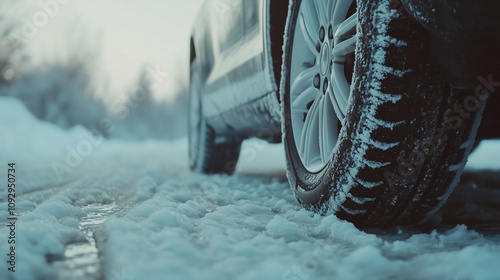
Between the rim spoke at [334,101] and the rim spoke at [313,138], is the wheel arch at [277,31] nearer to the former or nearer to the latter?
the rim spoke at [313,138]

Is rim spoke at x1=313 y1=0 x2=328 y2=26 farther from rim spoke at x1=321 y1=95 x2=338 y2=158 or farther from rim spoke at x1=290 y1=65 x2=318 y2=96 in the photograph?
rim spoke at x1=321 y1=95 x2=338 y2=158

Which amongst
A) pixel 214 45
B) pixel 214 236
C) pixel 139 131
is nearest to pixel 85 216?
pixel 214 236

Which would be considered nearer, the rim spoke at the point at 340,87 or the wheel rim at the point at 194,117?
the rim spoke at the point at 340,87

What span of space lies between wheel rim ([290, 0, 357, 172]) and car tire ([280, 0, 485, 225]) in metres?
0.02

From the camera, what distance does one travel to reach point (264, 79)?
6.31ft

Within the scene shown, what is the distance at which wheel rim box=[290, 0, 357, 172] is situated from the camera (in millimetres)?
1382

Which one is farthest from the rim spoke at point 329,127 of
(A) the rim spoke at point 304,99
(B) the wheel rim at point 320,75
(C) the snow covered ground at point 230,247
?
(C) the snow covered ground at point 230,247

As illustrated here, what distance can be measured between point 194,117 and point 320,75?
93.1 inches

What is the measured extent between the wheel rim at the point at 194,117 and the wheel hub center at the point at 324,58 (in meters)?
2.03

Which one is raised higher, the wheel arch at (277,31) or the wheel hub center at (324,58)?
the wheel arch at (277,31)

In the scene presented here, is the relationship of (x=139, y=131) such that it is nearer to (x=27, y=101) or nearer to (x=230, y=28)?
(x=27, y=101)

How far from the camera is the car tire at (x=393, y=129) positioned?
110 cm

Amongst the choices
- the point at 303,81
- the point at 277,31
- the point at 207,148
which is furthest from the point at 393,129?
the point at 207,148

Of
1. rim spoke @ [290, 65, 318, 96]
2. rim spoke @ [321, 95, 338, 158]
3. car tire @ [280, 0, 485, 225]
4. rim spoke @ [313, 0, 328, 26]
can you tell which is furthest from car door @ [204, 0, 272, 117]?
car tire @ [280, 0, 485, 225]
